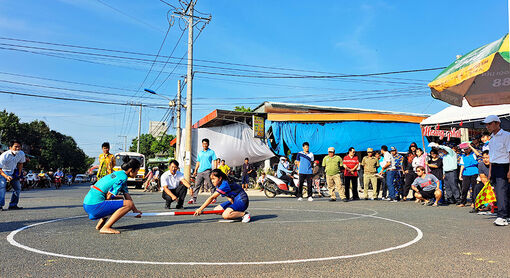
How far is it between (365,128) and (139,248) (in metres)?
20.2

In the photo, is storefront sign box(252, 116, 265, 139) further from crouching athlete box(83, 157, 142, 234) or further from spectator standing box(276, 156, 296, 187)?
crouching athlete box(83, 157, 142, 234)

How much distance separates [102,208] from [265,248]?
291cm

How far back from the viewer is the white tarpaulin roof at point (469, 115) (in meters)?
12.5

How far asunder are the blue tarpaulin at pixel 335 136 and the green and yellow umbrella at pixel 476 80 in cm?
1381

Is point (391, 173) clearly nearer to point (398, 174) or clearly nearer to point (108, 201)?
point (398, 174)

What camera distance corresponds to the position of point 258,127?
76.8ft

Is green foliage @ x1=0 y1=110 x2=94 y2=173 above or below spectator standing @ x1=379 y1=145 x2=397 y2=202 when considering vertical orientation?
above

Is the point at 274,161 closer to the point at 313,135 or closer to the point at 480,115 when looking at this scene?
the point at 313,135

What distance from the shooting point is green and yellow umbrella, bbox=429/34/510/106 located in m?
7.67

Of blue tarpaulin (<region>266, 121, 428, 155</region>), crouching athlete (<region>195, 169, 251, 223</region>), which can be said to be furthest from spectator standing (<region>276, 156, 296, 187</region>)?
crouching athlete (<region>195, 169, 251, 223</region>)

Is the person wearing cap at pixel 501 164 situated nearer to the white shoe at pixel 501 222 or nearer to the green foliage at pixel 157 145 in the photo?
the white shoe at pixel 501 222

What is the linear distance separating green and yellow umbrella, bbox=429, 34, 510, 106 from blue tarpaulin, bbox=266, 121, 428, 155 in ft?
Result: 45.3

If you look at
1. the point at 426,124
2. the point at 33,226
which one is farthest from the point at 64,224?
the point at 426,124

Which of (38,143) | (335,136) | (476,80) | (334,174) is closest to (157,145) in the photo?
(38,143)
